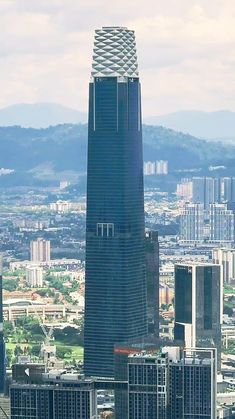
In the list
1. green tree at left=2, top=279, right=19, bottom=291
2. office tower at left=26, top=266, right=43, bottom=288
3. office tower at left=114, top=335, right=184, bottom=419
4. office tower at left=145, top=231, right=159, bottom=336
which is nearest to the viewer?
office tower at left=114, top=335, right=184, bottom=419

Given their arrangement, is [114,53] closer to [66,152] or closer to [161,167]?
[161,167]

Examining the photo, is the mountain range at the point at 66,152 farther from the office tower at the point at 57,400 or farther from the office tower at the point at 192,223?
the office tower at the point at 57,400

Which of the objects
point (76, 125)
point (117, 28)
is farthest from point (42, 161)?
point (117, 28)

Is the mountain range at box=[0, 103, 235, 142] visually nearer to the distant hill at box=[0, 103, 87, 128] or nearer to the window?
the distant hill at box=[0, 103, 87, 128]

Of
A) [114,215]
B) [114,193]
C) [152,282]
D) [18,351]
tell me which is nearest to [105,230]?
[114,215]

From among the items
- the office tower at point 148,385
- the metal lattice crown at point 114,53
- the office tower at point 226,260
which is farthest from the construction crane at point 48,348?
the office tower at point 226,260

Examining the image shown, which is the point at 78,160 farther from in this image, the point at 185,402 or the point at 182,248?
the point at 185,402

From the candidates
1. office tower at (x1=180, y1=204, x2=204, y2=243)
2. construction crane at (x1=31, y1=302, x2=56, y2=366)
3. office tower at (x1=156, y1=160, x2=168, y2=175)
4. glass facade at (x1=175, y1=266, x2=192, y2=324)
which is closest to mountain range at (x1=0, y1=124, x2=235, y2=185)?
office tower at (x1=156, y1=160, x2=168, y2=175)
